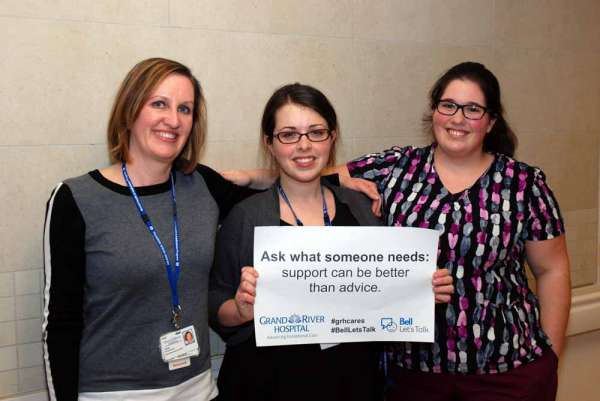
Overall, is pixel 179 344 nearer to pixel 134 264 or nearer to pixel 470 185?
pixel 134 264

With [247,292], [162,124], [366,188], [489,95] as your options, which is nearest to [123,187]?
[162,124]

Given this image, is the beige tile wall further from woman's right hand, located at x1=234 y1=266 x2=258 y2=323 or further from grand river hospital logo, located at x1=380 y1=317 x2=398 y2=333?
grand river hospital logo, located at x1=380 y1=317 x2=398 y2=333

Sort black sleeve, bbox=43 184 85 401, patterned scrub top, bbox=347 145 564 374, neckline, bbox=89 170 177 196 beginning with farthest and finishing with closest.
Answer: patterned scrub top, bbox=347 145 564 374, neckline, bbox=89 170 177 196, black sleeve, bbox=43 184 85 401

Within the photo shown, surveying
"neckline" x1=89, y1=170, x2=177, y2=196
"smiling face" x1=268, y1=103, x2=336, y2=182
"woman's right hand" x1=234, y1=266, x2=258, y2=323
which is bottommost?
"woman's right hand" x1=234, y1=266, x2=258, y2=323

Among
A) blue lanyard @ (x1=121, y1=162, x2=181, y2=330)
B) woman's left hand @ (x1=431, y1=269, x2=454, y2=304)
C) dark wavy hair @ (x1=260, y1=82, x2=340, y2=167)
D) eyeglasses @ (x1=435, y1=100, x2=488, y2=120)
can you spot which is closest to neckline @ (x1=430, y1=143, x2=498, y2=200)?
eyeglasses @ (x1=435, y1=100, x2=488, y2=120)

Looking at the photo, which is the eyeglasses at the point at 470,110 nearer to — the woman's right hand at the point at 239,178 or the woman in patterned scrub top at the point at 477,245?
the woman in patterned scrub top at the point at 477,245

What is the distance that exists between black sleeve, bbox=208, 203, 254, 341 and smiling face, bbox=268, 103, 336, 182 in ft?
0.76

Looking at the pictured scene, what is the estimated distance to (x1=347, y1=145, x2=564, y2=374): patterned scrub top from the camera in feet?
6.87

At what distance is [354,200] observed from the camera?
7.11ft

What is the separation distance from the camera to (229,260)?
2021 mm

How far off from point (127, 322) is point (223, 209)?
0.53m

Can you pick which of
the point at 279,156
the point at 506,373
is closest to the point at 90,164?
the point at 279,156

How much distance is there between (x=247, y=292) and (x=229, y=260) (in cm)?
19

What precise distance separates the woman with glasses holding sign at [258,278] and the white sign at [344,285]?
7 centimetres
